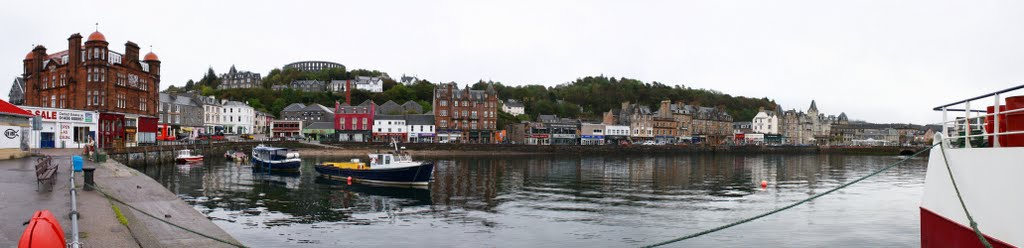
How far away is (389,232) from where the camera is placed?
2286cm

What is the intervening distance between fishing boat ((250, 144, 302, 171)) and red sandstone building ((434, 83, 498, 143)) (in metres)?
58.4

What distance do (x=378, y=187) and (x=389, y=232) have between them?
17.5m

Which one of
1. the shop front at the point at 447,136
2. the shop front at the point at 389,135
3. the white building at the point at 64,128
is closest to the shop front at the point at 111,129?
the white building at the point at 64,128

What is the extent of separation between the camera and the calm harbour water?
2145 cm

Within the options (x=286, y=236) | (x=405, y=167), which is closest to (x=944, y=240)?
(x=286, y=236)

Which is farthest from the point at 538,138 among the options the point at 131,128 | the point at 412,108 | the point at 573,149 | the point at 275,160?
the point at 275,160

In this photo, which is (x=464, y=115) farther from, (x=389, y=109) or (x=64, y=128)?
(x=64, y=128)

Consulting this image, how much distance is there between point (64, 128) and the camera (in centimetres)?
5509

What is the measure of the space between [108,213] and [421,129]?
9689 cm

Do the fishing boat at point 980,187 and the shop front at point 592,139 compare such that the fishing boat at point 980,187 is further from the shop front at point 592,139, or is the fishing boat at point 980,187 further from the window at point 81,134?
the shop front at point 592,139

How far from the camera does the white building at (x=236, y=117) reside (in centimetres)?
11712

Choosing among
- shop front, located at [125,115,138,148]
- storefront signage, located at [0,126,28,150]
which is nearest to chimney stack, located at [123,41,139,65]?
shop front, located at [125,115,138,148]

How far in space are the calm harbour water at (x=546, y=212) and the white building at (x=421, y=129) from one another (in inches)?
2646

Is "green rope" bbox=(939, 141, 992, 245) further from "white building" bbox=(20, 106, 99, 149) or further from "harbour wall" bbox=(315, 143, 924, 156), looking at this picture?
"harbour wall" bbox=(315, 143, 924, 156)
